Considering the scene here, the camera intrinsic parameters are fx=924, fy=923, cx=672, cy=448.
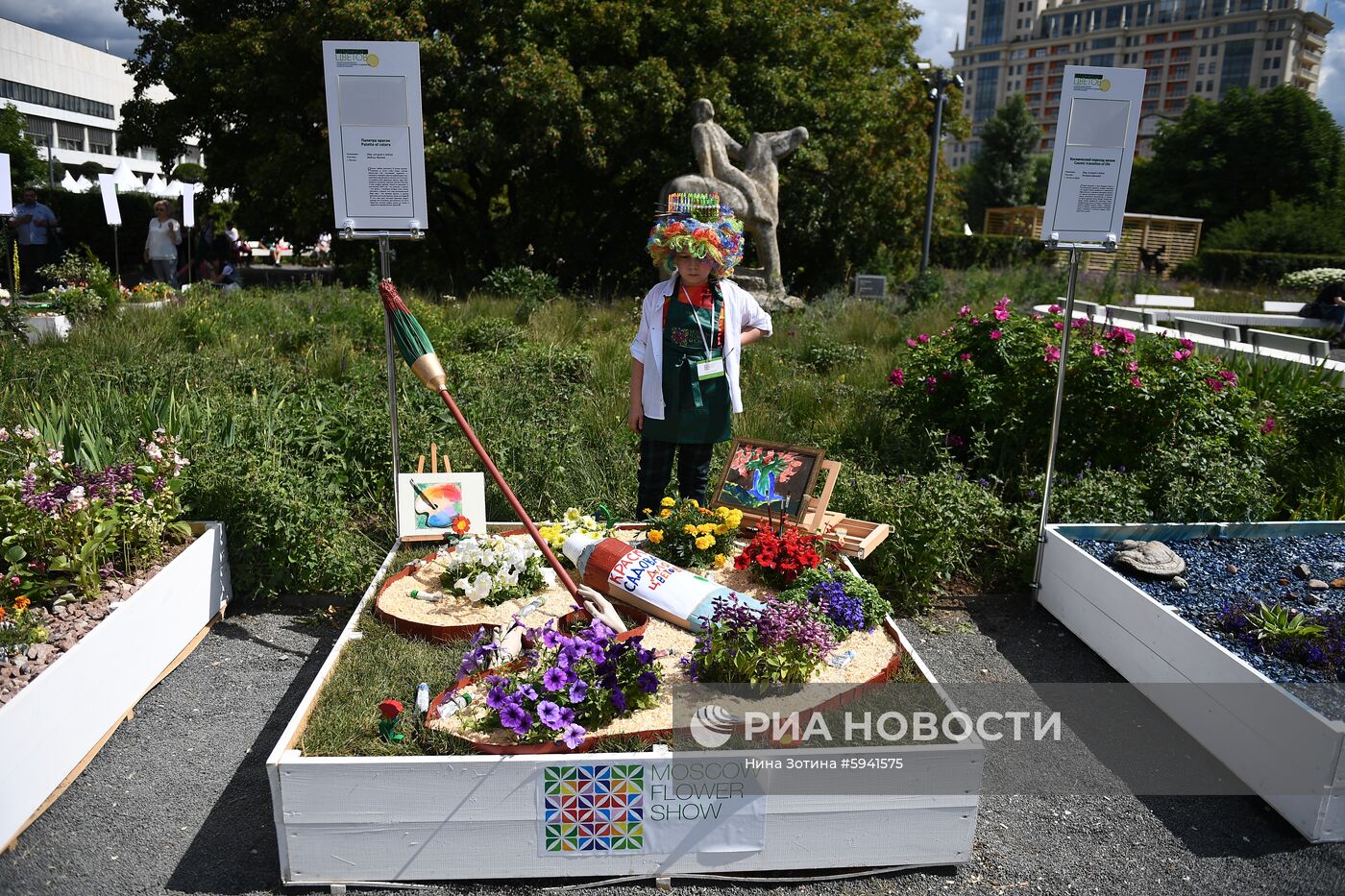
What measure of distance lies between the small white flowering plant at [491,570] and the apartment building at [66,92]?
65.5 metres

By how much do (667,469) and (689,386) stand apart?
1.77 ft

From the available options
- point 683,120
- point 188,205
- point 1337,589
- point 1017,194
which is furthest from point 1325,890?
point 1017,194

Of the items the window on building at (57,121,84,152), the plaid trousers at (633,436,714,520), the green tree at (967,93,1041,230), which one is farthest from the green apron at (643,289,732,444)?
the window on building at (57,121,84,152)

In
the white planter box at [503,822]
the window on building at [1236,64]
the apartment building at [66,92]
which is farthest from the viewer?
the window on building at [1236,64]

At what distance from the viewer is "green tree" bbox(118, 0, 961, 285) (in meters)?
12.6

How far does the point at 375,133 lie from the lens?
416 cm

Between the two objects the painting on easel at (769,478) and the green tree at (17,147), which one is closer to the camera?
the painting on easel at (769,478)

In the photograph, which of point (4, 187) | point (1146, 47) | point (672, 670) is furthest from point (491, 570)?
point (1146, 47)

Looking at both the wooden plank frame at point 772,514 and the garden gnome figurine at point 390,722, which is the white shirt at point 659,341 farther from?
the garden gnome figurine at point 390,722

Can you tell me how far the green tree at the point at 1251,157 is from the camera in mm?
42188

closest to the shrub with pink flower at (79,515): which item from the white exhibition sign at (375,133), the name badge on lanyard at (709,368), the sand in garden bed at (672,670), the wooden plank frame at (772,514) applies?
the white exhibition sign at (375,133)

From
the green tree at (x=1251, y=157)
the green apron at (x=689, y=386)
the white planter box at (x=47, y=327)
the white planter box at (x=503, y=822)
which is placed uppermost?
the green tree at (x=1251, y=157)

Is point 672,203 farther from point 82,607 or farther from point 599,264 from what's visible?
point 599,264

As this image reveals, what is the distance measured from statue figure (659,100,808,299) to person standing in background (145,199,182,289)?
7540 millimetres
